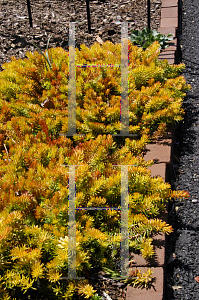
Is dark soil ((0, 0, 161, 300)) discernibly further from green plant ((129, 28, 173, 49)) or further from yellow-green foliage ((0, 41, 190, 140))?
yellow-green foliage ((0, 41, 190, 140))

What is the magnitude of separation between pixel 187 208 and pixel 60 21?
3.32 meters

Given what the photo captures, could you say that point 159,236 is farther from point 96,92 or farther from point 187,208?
point 96,92

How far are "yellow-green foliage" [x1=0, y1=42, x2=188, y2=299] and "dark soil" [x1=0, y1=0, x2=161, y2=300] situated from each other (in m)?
1.05

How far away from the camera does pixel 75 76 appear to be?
313 centimetres

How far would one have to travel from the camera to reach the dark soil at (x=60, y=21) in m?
4.20

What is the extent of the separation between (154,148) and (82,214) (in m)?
1.06

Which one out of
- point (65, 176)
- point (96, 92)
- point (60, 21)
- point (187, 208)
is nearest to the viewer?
point (65, 176)

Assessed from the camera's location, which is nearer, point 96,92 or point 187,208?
point 187,208

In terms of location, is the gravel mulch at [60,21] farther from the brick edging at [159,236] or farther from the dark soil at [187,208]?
the dark soil at [187,208]

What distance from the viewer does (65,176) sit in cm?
202

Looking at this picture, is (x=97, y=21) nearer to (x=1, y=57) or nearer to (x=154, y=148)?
(x=1, y=57)

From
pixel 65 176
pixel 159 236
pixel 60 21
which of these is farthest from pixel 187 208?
pixel 60 21

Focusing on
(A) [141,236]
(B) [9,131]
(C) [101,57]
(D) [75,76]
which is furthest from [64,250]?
(C) [101,57]

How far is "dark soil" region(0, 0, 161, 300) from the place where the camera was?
4.20 m
